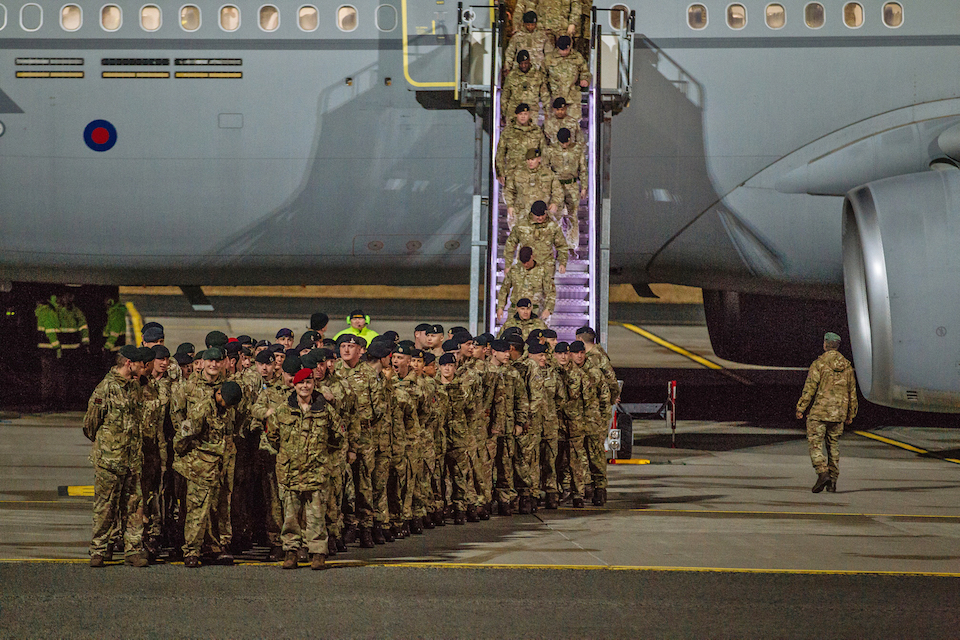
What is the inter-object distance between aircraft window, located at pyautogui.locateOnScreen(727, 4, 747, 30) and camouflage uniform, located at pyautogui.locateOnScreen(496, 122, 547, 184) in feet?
11.7

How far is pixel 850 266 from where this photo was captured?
15961 millimetres

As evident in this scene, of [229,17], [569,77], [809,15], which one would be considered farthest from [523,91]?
[229,17]

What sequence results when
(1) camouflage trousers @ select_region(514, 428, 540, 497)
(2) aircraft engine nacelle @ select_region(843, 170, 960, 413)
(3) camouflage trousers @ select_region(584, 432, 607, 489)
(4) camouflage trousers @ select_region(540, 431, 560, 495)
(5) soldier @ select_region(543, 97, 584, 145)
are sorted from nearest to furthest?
1. (1) camouflage trousers @ select_region(514, 428, 540, 497)
2. (4) camouflage trousers @ select_region(540, 431, 560, 495)
3. (3) camouflage trousers @ select_region(584, 432, 607, 489)
4. (2) aircraft engine nacelle @ select_region(843, 170, 960, 413)
5. (5) soldier @ select_region(543, 97, 584, 145)

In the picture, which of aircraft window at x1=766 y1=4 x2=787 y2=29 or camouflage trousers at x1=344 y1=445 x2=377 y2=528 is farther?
aircraft window at x1=766 y1=4 x2=787 y2=29

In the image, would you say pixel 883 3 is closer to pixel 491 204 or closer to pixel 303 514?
pixel 491 204

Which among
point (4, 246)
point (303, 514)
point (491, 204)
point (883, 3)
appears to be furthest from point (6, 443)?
point (883, 3)

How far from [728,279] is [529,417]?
695 cm

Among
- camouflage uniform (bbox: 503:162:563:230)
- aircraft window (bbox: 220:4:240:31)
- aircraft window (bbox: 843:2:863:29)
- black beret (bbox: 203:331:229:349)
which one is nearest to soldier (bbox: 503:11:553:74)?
camouflage uniform (bbox: 503:162:563:230)

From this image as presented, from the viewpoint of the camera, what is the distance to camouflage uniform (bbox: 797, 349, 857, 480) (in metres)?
14.0

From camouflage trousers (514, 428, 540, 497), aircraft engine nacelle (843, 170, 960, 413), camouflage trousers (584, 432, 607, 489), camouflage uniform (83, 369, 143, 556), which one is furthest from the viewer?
aircraft engine nacelle (843, 170, 960, 413)

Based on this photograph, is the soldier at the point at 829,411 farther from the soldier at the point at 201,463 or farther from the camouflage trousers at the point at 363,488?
the soldier at the point at 201,463

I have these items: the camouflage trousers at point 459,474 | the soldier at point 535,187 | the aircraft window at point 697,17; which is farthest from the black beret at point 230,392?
the aircraft window at point 697,17

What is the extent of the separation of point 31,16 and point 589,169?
8.19 metres

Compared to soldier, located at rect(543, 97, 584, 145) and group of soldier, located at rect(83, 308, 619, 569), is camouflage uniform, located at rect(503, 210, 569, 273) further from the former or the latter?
group of soldier, located at rect(83, 308, 619, 569)
